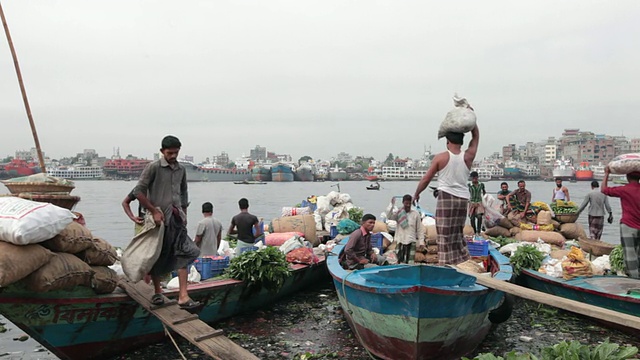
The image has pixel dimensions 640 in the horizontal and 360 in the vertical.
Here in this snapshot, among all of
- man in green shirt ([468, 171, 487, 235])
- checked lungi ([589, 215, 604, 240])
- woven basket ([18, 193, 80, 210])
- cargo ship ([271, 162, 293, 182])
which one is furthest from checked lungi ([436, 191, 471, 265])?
cargo ship ([271, 162, 293, 182])

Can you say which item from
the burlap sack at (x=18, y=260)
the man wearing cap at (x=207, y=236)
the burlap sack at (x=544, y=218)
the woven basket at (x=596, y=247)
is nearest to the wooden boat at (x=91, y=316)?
the burlap sack at (x=18, y=260)

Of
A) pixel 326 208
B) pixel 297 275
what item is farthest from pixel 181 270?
pixel 326 208

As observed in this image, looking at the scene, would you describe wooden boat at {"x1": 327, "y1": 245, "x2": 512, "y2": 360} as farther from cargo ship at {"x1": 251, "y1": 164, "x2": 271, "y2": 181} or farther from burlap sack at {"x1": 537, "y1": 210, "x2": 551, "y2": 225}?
cargo ship at {"x1": 251, "y1": 164, "x2": 271, "y2": 181}

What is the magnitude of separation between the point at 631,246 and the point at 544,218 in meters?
4.86

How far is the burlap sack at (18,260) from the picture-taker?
143 inches

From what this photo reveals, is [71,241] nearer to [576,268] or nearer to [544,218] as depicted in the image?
[576,268]

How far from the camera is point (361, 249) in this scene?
6633 millimetres

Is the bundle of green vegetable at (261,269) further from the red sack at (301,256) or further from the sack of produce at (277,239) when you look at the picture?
the sack of produce at (277,239)

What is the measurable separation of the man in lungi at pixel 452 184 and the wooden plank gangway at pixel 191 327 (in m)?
→ 2.07

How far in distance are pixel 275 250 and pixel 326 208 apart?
16.7 feet

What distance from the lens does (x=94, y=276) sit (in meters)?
4.68

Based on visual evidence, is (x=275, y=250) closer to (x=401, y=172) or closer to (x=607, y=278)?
(x=607, y=278)

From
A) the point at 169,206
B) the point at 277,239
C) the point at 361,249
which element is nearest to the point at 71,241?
the point at 169,206

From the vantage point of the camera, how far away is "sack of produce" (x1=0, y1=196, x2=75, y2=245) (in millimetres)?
3744
